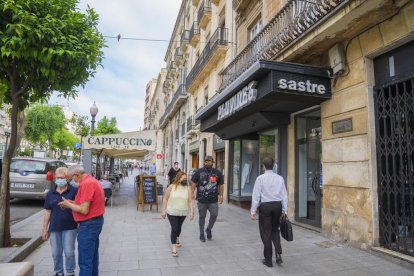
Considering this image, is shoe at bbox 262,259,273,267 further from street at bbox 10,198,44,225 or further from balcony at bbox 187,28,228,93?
balcony at bbox 187,28,228,93

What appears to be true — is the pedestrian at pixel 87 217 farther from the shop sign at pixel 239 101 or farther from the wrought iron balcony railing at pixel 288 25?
the wrought iron balcony railing at pixel 288 25

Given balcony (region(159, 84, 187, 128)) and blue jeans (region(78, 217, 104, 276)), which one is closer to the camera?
blue jeans (region(78, 217, 104, 276))

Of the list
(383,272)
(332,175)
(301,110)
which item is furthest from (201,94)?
(383,272)

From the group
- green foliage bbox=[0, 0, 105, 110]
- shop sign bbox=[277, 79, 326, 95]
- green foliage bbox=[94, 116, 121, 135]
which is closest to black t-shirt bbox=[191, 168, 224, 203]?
shop sign bbox=[277, 79, 326, 95]

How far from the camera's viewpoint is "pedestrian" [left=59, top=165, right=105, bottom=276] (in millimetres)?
3715

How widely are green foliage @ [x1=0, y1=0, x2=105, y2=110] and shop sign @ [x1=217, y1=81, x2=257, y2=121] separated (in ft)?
11.2

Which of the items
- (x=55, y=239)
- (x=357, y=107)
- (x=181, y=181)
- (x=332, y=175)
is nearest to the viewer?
(x=55, y=239)

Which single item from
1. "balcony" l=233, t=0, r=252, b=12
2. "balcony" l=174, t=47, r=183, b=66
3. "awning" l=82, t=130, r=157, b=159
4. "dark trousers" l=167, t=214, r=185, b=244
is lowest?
"dark trousers" l=167, t=214, r=185, b=244

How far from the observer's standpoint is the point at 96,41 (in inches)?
235

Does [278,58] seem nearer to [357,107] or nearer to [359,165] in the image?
[357,107]

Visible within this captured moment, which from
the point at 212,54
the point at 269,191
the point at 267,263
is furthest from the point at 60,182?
the point at 212,54

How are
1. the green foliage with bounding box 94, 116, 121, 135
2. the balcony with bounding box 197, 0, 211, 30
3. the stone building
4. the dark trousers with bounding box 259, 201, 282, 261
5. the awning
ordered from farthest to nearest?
the green foliage with bounding box 94, 116, 121, 135
the balcony with bounding box 197, 0, 211, 30
the awning
the stone building
the dark trousers with bounding box 259, 201, 282, 261

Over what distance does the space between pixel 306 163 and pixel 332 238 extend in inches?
94.7

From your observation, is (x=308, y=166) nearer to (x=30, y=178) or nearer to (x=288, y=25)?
(x=288, y=25)
